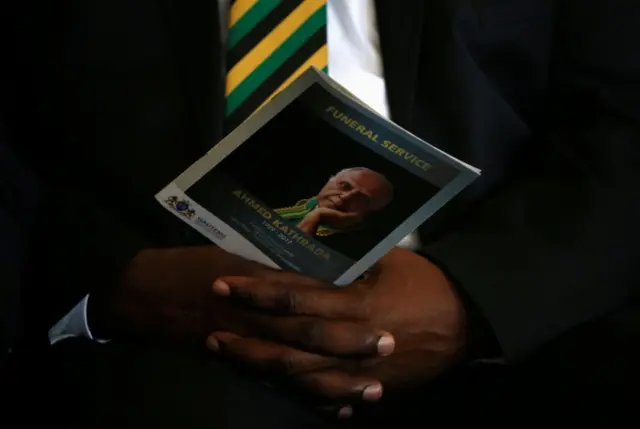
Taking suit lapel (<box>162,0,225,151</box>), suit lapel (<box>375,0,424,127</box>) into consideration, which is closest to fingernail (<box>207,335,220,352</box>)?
suit lapel (<box>162,0,225,151</box>)

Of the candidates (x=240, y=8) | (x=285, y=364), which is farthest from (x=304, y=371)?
(x=240, y=8)

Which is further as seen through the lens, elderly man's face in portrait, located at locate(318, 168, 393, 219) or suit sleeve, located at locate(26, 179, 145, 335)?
suit sleeve, located at locate(26, 179, 145, 335)

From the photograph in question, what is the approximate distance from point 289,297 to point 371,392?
0.42 feet

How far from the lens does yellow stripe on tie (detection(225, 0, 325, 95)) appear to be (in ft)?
2.74

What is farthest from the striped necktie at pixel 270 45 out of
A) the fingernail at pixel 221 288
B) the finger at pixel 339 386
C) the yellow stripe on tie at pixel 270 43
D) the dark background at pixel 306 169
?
the finger at pixel 339 386

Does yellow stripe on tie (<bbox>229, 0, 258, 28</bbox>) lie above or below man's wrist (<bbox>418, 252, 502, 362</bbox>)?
above

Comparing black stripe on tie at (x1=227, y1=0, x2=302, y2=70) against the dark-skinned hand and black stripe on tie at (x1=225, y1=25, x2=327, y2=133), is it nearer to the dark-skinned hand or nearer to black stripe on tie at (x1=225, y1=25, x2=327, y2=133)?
black stripe on tie at (x1=225, y1=25, x2=327, y2=133)

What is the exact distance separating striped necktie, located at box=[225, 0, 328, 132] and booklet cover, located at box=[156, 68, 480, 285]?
104 mm

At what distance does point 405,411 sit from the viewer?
815 mm

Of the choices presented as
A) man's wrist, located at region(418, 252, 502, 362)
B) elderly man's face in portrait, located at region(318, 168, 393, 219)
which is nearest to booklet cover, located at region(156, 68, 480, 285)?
elderly man's face in portrait, located at region(318, 168, 393, 219)

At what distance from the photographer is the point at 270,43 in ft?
2.73

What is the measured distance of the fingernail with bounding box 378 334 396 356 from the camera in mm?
734

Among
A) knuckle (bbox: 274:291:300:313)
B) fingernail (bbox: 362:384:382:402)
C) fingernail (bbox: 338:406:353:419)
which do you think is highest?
knuckle (bbox: 274:291:300:313)

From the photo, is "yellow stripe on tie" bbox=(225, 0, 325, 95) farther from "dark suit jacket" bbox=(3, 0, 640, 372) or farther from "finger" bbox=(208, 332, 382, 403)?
"finger" bbox=(208, 332, 382, 403)
